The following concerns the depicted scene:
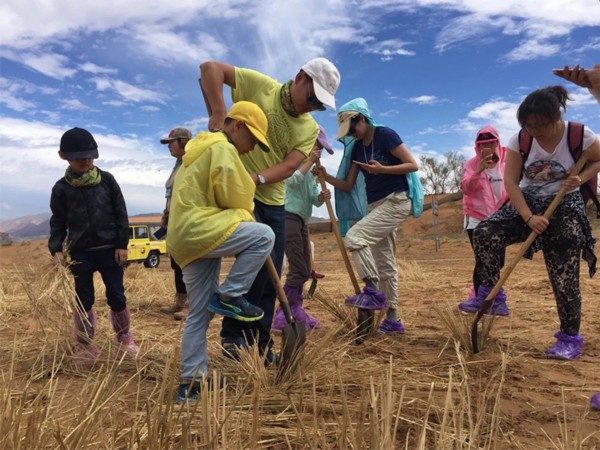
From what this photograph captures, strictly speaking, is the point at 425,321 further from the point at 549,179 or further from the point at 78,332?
the point at 78,332

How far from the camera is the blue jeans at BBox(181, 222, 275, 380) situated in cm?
237

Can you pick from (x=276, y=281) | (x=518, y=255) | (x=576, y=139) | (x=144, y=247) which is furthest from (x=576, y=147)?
(x=144, y=247)

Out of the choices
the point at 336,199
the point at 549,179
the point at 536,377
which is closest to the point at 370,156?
the point at 336,199

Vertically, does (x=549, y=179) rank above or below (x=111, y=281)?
above

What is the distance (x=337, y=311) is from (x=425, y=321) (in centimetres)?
101

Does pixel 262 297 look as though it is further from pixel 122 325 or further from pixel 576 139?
pixel 576 139

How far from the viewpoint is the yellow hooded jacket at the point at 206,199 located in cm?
230

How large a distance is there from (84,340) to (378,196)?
2377mm

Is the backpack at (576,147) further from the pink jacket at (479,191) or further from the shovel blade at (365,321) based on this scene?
the shovel blade at (365,321)

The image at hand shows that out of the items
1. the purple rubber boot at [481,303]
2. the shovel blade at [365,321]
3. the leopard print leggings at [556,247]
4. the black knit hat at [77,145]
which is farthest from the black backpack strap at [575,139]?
the black knit hat at [77,145]

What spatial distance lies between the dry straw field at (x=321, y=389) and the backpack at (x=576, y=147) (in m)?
1.06

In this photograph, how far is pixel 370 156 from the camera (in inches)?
161

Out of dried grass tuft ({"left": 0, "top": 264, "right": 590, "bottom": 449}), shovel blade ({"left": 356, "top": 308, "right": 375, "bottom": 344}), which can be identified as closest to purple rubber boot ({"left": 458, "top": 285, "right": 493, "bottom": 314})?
dried grass tuft ({"left": 0, "top": 264, "right": 590, "bottom": 449})

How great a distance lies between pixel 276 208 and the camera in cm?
306
